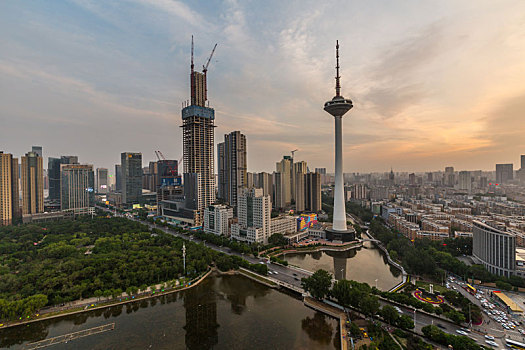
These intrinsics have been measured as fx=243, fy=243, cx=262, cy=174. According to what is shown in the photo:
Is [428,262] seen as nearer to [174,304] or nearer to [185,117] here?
[174,304]

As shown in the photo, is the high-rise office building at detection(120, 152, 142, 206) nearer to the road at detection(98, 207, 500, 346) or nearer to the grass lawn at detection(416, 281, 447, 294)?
the road at detection(98, 207, 500, 346)

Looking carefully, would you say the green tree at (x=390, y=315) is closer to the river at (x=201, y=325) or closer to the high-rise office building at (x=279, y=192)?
the river at (x=201, y=325)

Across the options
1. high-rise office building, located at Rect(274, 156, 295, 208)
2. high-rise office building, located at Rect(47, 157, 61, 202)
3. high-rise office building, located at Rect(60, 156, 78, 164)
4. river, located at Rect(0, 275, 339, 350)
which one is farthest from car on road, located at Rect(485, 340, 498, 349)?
high-rise office building, located at Rect(60, 156, 78, 164)

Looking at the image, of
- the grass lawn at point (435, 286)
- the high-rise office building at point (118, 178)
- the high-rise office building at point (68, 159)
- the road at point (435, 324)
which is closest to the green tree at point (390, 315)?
the road at point (435, 324)

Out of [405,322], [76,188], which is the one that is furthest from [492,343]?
[76,188]

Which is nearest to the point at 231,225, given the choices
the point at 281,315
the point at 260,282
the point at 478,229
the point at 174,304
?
the point at 260,282

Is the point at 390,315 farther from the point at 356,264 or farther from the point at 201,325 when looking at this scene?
the point at 356,264
